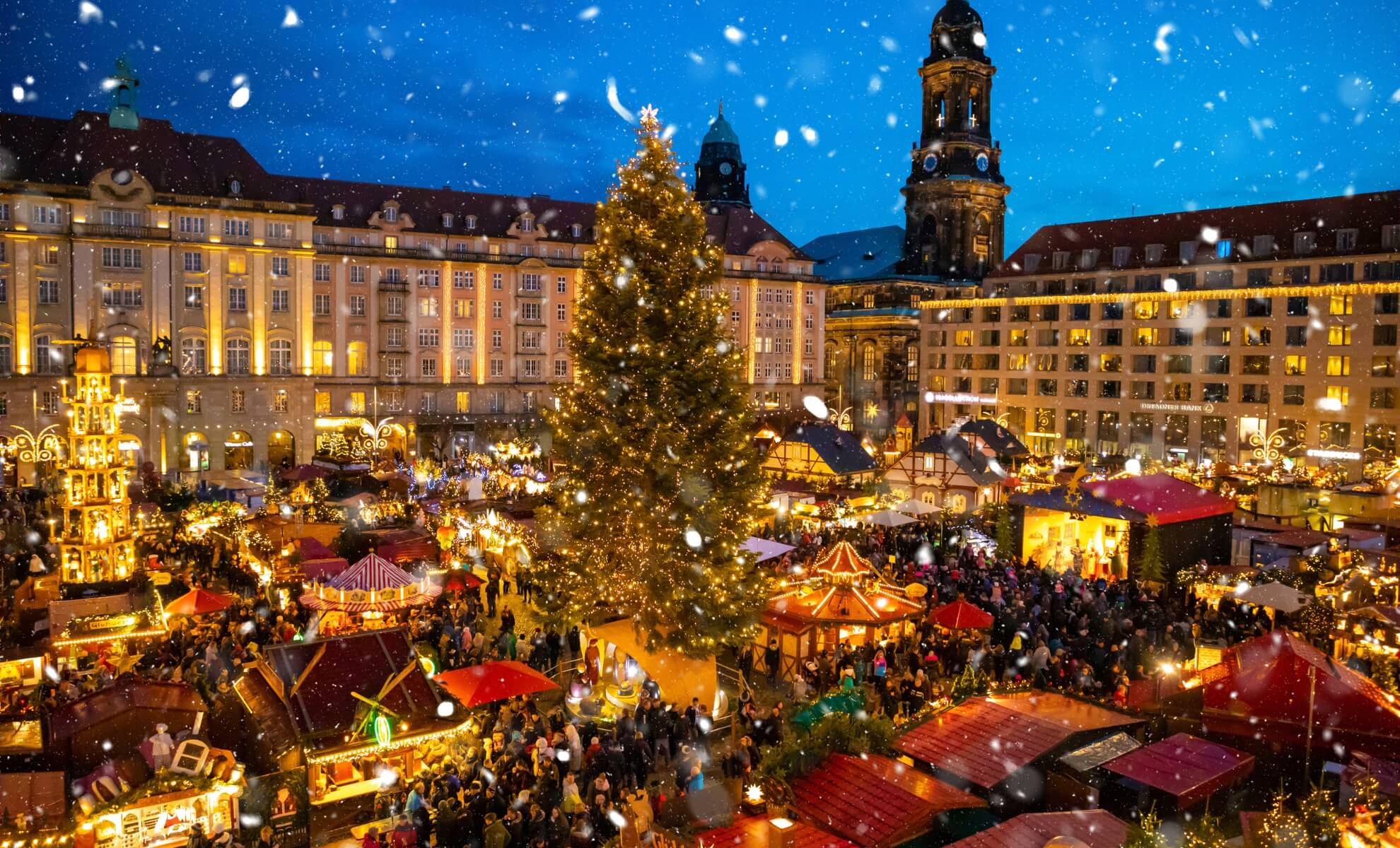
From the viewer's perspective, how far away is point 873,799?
8.62 meters

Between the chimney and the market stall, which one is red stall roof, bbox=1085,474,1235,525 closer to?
the market stall

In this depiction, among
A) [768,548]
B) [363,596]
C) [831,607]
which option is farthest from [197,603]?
[768,548]

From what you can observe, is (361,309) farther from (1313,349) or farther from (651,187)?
(1313,349)

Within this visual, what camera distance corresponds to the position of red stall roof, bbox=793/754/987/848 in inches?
321

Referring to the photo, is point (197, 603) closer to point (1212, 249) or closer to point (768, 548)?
point (768, 548)

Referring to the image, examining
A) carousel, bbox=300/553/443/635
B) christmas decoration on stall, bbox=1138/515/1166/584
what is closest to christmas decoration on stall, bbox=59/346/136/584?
carousel, bbox=300/553/443/635

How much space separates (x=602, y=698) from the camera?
15789 mm

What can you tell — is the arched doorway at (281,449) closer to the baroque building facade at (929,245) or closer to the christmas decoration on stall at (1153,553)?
the baroque building facade at (929,245)

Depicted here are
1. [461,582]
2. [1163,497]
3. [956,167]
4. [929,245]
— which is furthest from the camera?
[929,245]

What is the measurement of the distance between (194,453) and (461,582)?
28.4m

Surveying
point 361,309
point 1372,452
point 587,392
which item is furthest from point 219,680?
point 1372,452

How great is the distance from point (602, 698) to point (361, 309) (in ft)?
127

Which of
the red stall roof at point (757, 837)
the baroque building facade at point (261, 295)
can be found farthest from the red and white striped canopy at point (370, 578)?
the baroque building facade at point (261, 295)

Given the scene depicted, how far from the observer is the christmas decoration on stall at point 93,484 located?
1788 cm
